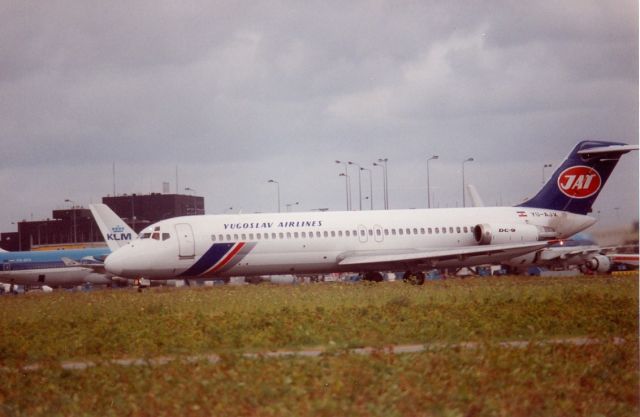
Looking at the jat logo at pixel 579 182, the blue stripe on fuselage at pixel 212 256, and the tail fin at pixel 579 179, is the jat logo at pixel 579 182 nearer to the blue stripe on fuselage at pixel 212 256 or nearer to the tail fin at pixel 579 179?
the tail fin at pixel 579 179

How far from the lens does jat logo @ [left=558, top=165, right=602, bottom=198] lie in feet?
151

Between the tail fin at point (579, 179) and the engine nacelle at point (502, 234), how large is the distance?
7.87 feet

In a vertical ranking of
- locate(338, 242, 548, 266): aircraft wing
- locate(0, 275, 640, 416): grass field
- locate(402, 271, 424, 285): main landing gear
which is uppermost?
locate(338, 242, 548, 266): aircraft wing

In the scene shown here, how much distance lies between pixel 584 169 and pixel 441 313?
25.6 meters

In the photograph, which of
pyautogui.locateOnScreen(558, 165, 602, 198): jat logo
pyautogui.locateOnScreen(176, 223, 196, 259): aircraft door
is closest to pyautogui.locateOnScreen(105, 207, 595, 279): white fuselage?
pyautogui.locateOnScreen(176, 223, 196, 259): aircraft door

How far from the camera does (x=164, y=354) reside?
1798 cm

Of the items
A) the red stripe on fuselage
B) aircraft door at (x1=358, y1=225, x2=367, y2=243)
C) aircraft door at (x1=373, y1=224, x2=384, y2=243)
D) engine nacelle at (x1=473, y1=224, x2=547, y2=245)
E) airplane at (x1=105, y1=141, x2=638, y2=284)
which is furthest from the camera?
engine nacelle at (x1=473, y1=224, x2=547, y2=245)

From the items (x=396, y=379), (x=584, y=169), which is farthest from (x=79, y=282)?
(x=396, y=379)

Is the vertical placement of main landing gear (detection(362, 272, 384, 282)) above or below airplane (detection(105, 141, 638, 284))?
below

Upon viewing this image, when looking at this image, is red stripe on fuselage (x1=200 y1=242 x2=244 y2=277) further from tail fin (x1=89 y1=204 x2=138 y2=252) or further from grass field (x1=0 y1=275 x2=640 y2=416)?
tail fin (x1=89 y1=204 x2=138 y2=252)

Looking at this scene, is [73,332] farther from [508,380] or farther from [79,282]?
[79,282]

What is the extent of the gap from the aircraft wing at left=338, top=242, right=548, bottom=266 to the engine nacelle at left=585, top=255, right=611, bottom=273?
19191 mm

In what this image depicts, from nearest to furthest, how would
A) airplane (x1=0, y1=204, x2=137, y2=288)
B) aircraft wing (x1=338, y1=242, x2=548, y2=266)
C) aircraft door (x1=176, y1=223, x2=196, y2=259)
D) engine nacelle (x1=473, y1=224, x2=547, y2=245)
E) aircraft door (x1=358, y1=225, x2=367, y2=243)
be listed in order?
aircraft door (x1=176, y1=223, x2=196, y2=259) → aircraft wing (x1=338, y1=242, x2=548, y2=266) → aircraft door (x1=358, y1=225, x2=367, y2=243) → engine nacelle (x1=473, y1=224, x2=547, y2=245) → airplane (x1=0, y1=204, x2=137, y2=288)

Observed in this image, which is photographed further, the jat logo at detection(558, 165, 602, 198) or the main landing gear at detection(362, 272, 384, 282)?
the jat logo at detection(558, 165, 602, 198)
